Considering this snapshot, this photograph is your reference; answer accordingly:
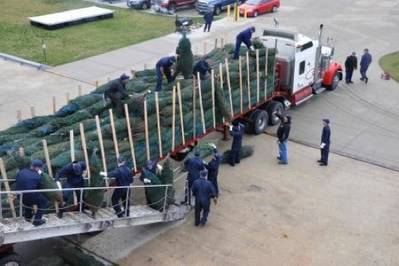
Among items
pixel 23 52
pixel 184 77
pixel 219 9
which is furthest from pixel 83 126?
pixel 219 9

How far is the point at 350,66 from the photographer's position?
70.3 feet

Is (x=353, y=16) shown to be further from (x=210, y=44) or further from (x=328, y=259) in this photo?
(x=328, y=259)

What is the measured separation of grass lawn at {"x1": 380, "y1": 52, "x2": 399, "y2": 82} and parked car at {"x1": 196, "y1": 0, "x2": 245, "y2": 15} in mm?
10859

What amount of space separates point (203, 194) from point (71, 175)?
3.00 metres

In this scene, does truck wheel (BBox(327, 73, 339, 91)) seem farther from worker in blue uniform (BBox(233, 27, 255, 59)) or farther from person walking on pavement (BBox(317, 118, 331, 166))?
person walking on pavement (BBox(317, 118, 331, 166))

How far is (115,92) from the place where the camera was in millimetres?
12922

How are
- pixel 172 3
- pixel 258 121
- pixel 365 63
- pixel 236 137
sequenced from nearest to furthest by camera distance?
pixel 236 137 < pixel 258 121 < pixel 365 63 < pixel 172 3

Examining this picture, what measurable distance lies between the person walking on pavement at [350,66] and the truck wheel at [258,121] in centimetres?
585

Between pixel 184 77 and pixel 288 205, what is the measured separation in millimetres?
4519

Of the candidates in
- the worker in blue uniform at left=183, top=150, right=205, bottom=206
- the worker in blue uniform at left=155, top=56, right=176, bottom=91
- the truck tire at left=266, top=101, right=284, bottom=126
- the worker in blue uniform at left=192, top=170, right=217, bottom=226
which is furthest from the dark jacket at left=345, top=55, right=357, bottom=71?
the worker in blue uniform at left=192, top=170, right=217, bottom=226

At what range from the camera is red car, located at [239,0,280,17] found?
30859mm

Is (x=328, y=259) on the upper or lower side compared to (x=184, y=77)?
lower

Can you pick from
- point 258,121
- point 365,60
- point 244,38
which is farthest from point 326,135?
point 365,60

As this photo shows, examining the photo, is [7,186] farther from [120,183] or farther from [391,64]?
[391,64]
